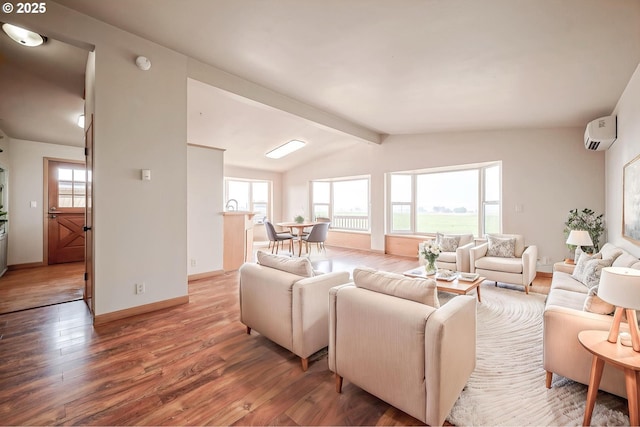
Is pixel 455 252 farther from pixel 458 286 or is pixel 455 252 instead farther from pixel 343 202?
pixel 343 202

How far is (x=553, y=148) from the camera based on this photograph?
15.2 ft

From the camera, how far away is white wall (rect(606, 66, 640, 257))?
8.74ft

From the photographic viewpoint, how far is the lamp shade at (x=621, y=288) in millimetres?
1369

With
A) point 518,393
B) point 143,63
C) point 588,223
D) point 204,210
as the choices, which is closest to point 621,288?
point 518,393

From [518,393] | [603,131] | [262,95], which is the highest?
[262,95]

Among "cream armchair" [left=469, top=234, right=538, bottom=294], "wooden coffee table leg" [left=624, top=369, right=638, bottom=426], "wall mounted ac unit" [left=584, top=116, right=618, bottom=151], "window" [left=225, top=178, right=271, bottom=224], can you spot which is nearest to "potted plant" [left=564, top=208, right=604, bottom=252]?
"cream armchair" [left=469, top=234, right=538, bottom=294]

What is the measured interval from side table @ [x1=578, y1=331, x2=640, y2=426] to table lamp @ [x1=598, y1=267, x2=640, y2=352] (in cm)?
6

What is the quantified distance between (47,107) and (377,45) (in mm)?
4836

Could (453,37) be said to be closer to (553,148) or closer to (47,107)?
(553,148)

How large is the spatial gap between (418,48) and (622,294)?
2467 millimetres

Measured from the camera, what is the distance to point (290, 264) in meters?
2.31

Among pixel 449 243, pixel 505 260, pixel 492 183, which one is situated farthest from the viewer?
pixel 492 183

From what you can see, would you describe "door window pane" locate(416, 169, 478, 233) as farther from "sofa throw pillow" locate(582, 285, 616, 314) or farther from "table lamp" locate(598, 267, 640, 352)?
"table lamp" locate(598, 267, 640, 352)

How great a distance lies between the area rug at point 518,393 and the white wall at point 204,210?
3.90 metres
